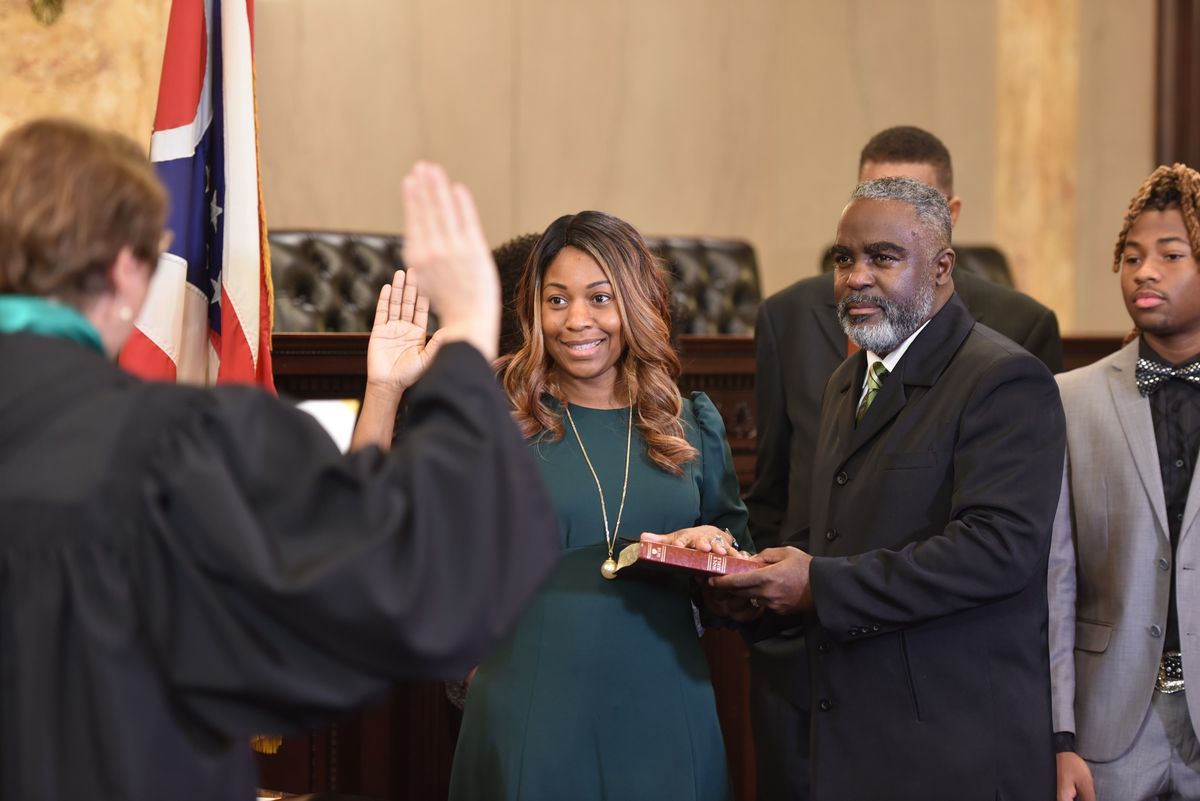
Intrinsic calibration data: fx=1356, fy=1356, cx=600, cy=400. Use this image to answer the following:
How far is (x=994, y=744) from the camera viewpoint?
2623 mm

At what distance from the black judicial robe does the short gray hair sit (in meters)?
1.64

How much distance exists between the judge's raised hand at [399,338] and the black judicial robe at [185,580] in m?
1.43

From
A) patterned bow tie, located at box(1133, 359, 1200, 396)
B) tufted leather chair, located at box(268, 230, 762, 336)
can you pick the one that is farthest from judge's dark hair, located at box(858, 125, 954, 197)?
patterned bow tie, located at box(1133, 359, 1200, 396)

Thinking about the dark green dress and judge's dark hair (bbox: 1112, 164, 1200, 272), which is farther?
judge's dark hair (bbox: 1112, 164, 1200, 272)

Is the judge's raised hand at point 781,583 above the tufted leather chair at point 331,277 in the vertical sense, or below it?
below

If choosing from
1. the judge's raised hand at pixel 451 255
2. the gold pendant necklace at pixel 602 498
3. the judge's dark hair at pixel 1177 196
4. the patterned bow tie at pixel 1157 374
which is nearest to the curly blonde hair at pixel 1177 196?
the judge's dark hair at pixel 1177 196

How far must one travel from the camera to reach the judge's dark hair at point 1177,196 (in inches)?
123

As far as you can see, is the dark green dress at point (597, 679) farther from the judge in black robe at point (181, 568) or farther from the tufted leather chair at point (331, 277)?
the tufted leather chair at point (331, 277)

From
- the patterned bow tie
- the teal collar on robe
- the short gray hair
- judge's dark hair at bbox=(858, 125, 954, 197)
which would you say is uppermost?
judge's dark hair at bbox=(858, 125, 954, 197)

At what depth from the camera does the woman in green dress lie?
Result: 281 cm

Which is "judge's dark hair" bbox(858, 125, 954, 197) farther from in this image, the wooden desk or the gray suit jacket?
the gray suit jacket

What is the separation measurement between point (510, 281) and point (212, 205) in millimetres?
833

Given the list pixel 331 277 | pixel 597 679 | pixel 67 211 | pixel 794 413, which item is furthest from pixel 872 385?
pixel 331 277

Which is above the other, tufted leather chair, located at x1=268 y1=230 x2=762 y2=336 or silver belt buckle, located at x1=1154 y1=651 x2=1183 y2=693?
tufted leather chair, located at x1=268 y1=230 x2=762 y2=336
